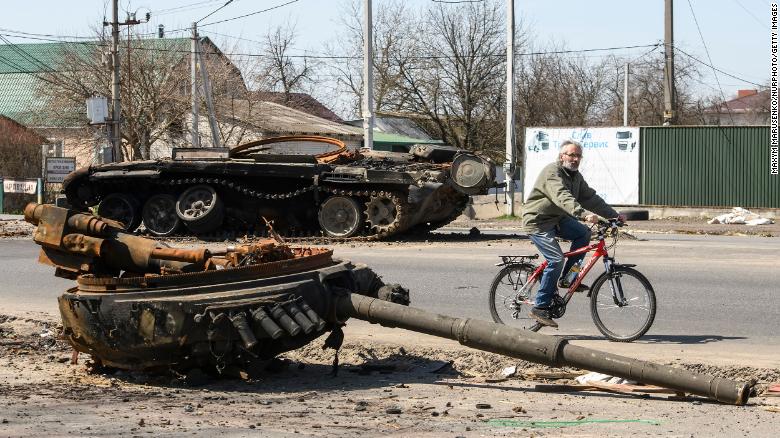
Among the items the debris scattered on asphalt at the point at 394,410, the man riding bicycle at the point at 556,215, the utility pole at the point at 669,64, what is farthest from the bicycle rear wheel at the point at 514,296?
the utility pole at the point at 669,64

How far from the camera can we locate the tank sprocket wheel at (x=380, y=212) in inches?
808

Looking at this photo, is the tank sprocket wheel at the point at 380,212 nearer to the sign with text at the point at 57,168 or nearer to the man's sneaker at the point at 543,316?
the man's sneaker at the point at 543,316

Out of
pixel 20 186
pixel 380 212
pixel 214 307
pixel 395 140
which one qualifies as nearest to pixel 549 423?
pixel 214 307

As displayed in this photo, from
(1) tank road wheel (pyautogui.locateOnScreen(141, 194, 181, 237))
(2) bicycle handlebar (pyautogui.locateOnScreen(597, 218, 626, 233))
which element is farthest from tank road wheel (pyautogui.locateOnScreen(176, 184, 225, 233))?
(2) bicycle handlebar (pyautogui.locateOnScreen(597, 218, 626, 233))

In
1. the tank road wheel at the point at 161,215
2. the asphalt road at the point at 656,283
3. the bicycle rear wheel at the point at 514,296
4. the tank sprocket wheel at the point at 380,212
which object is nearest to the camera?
the asphalt road at the point at 656,283

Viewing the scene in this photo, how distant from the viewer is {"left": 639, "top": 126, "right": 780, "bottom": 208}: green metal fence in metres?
31.6

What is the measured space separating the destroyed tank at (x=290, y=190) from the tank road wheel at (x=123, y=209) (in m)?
0.02

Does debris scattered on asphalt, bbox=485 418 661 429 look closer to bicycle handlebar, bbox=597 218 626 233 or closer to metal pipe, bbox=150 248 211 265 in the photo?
metal pipe, bbox=150 248 211 265

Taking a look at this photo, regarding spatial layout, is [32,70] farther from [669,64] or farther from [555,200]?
[555,200]

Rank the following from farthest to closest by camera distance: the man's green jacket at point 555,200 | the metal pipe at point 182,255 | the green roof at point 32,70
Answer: the green roof at point 32,70 → the man's green jacket at point 555,200 → the metal pipe at point 182,255

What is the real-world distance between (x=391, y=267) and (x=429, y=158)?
21.2 ft

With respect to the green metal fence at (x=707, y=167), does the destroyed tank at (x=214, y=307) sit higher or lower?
lower

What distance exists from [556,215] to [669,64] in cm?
2633

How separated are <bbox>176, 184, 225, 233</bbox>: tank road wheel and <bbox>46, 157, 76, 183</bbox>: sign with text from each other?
50.8 feet
